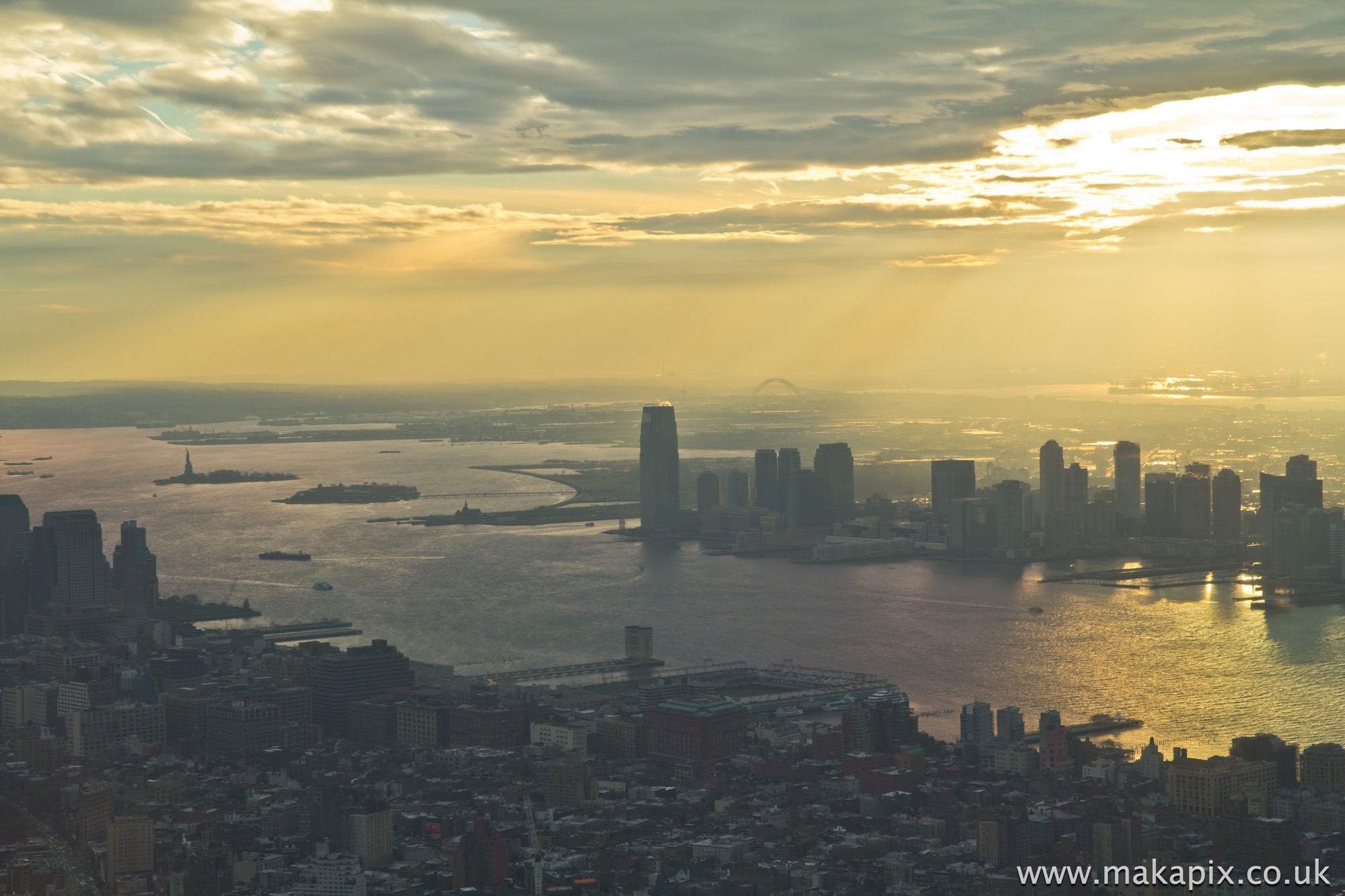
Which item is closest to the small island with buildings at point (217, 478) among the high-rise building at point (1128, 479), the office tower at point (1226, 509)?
the high-rise building at point (1128, 479)

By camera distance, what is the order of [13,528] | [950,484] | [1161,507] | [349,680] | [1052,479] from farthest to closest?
[950,484], [1052,479], [1161,507], [13,528], [349,680]

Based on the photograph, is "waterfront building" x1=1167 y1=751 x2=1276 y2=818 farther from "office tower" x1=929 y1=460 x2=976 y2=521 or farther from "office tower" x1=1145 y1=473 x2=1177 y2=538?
"office tower" x1=929 y1=460 x2=976 y2=521

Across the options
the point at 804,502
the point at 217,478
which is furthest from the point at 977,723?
the point at 217,478

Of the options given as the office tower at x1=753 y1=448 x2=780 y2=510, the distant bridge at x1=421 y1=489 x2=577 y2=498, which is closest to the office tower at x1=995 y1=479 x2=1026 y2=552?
the office tower at x1=753 y1=448 x2=780 y2=510

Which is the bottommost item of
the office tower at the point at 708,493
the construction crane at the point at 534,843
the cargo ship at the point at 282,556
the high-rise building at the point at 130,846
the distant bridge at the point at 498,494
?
the construction crane at the point at 534,843

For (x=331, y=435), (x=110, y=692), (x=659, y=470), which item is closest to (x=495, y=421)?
(x=331, y=435)

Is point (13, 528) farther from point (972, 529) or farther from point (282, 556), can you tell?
point (972, 529)

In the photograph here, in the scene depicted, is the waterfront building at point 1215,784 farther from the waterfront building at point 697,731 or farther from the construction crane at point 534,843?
the construction crane at point 534,843
